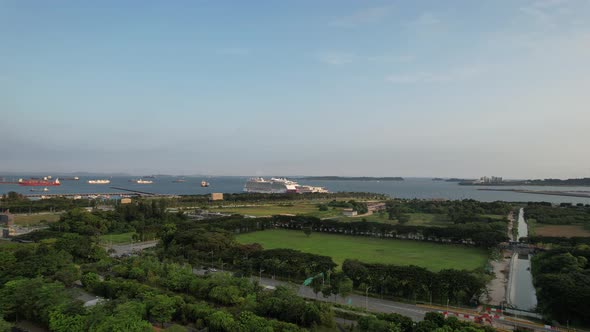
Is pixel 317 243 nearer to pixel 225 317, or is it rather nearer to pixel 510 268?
pixel 510 268

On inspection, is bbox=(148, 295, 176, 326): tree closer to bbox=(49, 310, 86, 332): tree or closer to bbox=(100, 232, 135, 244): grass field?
bbox=(49, 310, 86, 332): tree

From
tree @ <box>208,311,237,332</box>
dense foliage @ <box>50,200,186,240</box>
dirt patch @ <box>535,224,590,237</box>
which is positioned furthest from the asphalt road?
dirt patch @ <box>535,224,590,237</box>

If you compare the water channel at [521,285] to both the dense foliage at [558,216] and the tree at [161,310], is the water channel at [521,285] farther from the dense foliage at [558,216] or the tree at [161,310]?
the dense foliage at [558,216]

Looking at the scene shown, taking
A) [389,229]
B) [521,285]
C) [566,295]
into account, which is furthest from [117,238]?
[566,295]

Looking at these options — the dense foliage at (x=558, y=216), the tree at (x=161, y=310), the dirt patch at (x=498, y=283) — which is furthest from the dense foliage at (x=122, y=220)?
the dense foliage at (x=558, y=216)

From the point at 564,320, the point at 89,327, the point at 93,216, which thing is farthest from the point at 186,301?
the point at 93,216
